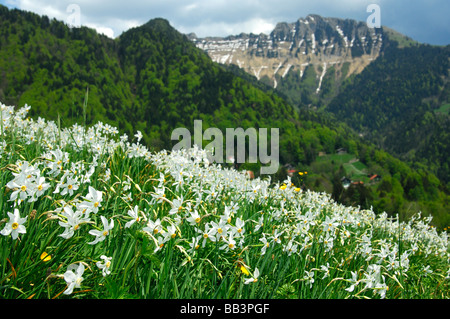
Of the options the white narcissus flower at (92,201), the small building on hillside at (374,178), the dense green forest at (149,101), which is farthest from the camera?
the dense green forest at (149,101)

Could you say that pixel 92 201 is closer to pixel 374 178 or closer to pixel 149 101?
pixel 374 178

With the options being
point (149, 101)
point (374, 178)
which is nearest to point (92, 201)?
point (374, 178)

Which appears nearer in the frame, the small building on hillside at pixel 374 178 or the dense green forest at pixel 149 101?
the small building on hillside at pixel 374 178

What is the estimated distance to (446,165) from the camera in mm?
194375

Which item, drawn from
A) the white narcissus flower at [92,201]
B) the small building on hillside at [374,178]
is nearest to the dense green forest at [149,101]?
the small building on hillside at [374,178]

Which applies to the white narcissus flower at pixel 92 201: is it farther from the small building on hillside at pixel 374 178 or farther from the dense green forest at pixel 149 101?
the small building on hillside at pixel 374 178

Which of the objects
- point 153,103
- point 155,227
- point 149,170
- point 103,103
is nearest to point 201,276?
point 155,227

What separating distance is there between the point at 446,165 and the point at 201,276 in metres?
241

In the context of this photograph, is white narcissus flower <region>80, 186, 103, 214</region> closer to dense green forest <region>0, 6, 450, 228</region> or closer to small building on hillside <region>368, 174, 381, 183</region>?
dense green forest <region>0, 6, 450, 228</region>

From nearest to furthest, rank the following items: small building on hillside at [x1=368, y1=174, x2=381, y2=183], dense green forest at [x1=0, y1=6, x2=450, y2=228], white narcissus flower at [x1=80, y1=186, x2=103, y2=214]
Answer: white narcissus flower at [x1=80, y1=186, x2=103, y2=214] → small building on hillside at [x1=368, y1=174, x2=381, y2=183] → dense green forest at [x1=0, y1=6, x2=450, y2=228]

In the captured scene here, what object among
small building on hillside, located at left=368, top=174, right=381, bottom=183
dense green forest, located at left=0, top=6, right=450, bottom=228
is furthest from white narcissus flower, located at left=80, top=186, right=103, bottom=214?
small building on hillside, located at left=368, top=174, right=381, bottom=183

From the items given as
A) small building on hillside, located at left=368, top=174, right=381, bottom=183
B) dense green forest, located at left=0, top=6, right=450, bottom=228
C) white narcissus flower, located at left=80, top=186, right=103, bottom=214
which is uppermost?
dense green forest, located at left=0, top=6, right=450, bottom=228
